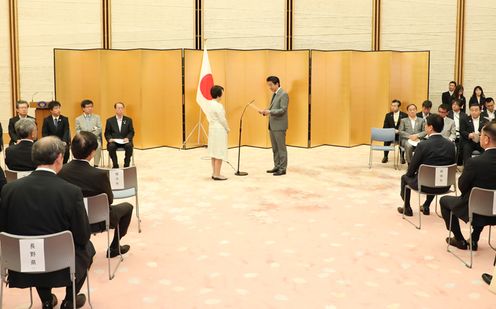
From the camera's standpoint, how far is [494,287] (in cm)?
445

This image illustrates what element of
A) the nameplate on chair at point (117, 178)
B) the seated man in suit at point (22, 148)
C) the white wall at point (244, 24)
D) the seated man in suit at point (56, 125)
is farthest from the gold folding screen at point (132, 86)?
the nameplate on chair at point (117, 178)

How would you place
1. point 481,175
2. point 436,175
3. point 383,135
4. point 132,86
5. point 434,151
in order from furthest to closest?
1. point 132,86
2. point 383,135
3. point 434,151
4. point 436,175
5. point 481,175

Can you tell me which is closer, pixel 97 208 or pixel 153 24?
pixel 97 208

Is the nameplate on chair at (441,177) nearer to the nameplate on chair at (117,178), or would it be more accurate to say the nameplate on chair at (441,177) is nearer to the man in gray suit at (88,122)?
the nameplate on chair at (117,178)

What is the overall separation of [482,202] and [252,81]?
8.42 metres

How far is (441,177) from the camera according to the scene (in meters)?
6.14

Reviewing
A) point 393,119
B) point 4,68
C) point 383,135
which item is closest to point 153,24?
point 4,68

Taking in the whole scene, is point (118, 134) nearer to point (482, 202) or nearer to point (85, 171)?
point (85, 171)

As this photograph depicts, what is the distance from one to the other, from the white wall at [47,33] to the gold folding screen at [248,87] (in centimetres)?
112

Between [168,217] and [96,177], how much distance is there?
2.36 metres

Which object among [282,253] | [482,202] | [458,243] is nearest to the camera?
[482,202]

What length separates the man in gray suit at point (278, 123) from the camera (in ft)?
31.5

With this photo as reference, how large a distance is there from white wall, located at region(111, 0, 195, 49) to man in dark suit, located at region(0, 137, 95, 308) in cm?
1026

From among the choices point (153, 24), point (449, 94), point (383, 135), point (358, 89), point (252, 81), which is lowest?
point (383, 135)
